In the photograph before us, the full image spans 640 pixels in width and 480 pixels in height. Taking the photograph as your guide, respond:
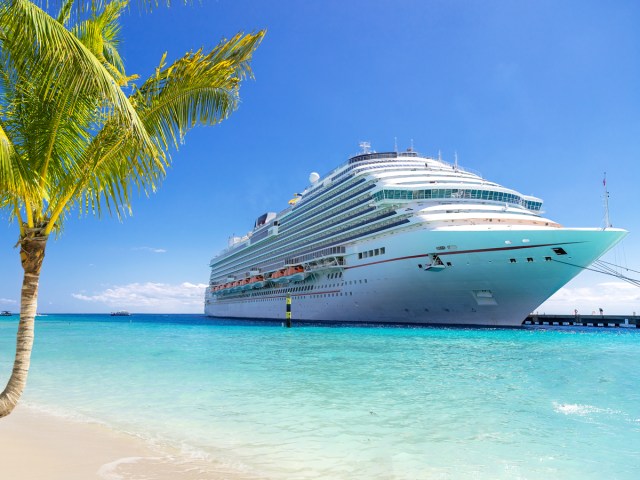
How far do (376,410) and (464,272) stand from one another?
2231 cm

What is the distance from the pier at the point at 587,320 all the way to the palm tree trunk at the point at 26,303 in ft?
197

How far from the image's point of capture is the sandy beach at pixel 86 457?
497 cm

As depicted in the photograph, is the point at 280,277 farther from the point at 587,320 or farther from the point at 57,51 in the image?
the point at 57,51

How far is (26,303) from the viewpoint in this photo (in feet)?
14.4

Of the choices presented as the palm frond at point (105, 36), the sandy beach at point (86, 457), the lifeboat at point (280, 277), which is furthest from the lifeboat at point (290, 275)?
the palm frond at point (105, 36)

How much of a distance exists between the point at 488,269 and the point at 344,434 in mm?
23929

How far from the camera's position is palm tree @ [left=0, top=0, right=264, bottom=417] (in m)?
4.14

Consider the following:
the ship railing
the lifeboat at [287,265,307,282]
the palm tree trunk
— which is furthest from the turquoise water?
the lifeboat at [287,265,307,282]

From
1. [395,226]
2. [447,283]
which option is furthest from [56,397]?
[395,226]

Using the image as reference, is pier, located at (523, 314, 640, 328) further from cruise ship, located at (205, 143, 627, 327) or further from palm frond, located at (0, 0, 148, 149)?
palm frond, located at (0, 0, 148, 149)

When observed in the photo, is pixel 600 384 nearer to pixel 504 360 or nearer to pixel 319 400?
pixel 504 360

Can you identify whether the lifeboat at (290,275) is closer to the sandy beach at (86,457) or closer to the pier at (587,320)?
the pier at (587,320)

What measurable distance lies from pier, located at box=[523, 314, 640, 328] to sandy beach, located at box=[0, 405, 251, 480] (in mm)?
58165

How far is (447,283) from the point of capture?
99.5ft
